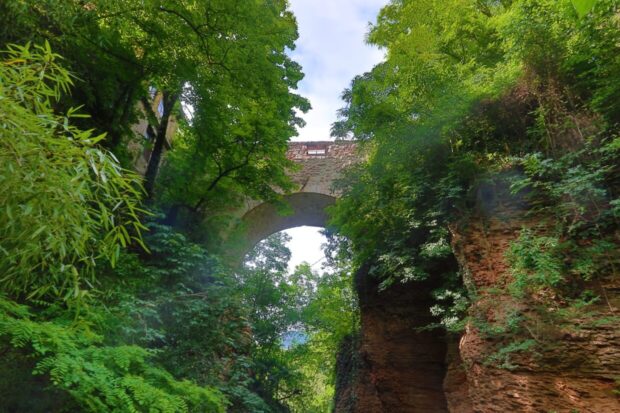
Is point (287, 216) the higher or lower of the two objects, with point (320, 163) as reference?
lower

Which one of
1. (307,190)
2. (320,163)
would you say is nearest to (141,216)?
(307,190)

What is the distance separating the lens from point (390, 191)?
6.96 meters

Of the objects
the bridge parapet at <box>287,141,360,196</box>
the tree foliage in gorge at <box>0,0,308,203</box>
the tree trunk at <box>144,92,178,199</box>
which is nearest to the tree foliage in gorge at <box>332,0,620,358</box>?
the tree foliage in gorge at <box>0,0,308,203</box>

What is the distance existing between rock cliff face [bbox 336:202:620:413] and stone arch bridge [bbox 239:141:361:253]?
19.3 ft

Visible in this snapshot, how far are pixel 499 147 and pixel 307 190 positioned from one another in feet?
28.8

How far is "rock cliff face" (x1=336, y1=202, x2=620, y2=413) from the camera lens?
3574 mm

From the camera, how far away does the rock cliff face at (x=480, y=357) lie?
11.7 feet

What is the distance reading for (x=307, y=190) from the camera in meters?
13.7

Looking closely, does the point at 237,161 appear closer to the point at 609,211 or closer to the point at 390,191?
the point at 390,191

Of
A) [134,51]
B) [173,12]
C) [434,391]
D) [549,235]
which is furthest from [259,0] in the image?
[434,391]

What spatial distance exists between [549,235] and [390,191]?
9.75ft

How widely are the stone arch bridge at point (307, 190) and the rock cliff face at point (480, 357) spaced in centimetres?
588

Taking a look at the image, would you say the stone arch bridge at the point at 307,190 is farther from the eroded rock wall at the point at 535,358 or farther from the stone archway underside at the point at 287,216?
the eroded rock wall at the point at 535,358

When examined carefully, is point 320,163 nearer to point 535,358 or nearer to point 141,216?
point 141,216
